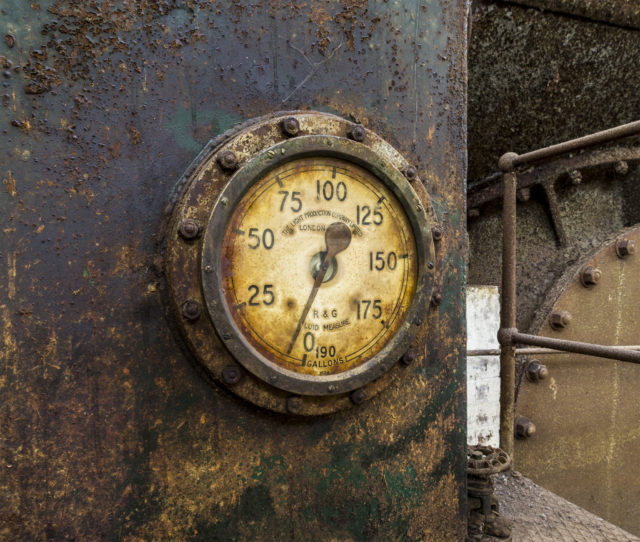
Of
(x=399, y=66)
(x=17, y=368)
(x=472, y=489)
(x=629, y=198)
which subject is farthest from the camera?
(x=629, y=198)

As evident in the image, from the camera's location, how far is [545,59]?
2.01 metres

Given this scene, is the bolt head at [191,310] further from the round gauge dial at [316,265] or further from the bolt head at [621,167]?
the bolt head at [621,167]

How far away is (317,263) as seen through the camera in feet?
3.22

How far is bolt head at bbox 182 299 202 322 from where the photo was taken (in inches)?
35.2

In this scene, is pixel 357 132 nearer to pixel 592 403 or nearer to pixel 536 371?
pixel 536 371

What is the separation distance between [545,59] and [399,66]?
3.90 ft

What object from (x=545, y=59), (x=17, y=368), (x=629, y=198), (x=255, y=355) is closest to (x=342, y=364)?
(x=255, y=355)

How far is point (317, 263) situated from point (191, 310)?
25cm

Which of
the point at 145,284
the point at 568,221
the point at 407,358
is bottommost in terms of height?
the point at 407,358

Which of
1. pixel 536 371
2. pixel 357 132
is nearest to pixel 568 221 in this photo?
pixel 536 371

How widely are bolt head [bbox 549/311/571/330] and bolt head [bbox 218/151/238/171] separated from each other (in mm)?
1541

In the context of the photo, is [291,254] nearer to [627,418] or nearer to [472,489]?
[472,489]

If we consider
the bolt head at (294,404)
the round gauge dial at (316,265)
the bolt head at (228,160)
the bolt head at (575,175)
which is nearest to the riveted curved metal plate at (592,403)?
the bolt head at (575,175)

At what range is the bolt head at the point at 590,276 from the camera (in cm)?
204
